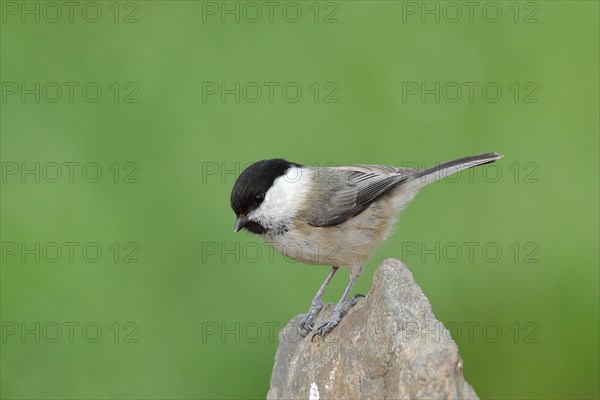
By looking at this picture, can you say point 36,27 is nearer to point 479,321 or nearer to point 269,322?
Result: point 269,322

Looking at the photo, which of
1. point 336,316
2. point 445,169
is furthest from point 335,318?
point 445,169

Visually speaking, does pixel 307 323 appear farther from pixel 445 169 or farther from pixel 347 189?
pixel 445 169

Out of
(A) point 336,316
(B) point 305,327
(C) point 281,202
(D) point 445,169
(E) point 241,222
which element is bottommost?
(B) point 305,327

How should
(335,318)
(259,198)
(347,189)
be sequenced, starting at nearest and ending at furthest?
(335,318), (259,198), (347,189)

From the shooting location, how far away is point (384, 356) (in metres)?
3.64

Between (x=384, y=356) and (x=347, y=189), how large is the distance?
1.72m

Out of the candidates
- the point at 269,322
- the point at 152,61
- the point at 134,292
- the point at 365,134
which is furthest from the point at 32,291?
the point at 365,134

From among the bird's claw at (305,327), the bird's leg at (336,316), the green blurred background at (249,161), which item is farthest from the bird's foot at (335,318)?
the green blurred background at (249,161)

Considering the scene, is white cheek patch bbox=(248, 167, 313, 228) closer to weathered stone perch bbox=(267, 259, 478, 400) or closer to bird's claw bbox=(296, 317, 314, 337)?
bird's claw bbox=(296, 317, 314, 337)

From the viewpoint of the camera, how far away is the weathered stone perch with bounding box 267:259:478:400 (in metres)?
3.18

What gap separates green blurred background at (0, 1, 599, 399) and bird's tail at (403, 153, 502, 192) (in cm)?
142

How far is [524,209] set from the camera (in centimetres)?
705

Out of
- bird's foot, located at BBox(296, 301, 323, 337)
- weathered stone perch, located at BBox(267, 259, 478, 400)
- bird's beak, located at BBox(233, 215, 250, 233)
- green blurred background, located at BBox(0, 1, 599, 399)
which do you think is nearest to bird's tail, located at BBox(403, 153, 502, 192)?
bird's foot, located at BBox(296, 301, 323, 337)

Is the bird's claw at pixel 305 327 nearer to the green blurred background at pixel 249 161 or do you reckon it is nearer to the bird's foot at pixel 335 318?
the bird's foot at pixel 335 318
